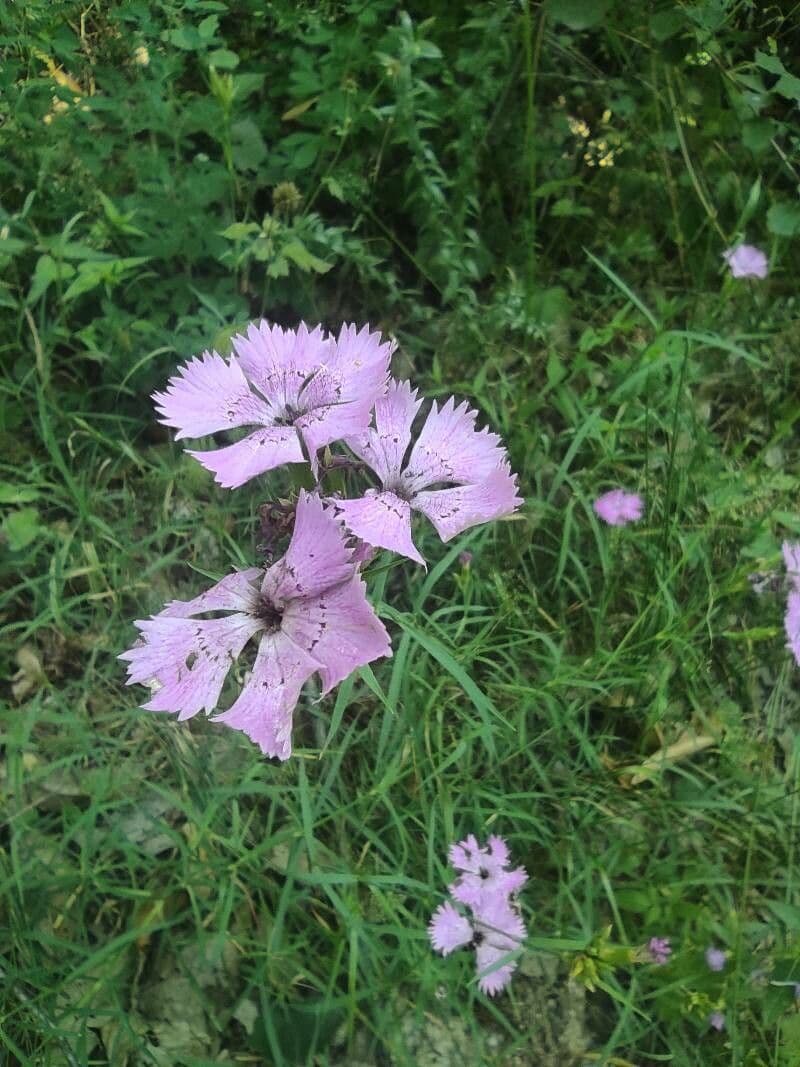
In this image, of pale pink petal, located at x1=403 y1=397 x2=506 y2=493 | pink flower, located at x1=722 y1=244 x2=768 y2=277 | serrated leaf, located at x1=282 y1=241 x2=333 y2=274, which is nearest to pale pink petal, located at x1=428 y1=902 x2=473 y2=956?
pale pink petal, located at x1=403 y1=397 x2=506 y2=493

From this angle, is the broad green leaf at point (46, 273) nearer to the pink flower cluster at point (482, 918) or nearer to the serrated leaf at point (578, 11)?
the serrated leaf at point (578, 11)

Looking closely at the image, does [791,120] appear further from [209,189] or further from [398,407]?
[398,407]

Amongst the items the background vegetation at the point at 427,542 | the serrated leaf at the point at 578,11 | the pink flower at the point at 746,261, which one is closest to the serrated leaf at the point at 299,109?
the background vegetation at the point at 427,542

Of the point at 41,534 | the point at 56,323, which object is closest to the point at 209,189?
the point at 56,323

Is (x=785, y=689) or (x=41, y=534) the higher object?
(x=41, y=534)

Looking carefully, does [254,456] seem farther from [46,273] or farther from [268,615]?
[46,273]

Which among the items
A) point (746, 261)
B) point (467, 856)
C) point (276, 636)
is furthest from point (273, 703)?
point (746, 261)
